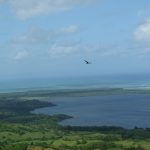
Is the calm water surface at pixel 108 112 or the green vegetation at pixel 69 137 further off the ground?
the calm water surface at pixel 108 112

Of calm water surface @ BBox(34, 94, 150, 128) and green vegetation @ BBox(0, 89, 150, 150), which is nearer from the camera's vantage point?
green vegetation @ BBox(0, 89, 150, 150)

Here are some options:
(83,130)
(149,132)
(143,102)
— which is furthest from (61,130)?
(143,102)

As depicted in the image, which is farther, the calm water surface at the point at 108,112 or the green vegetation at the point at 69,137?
the calm water surface at the point at 108,112

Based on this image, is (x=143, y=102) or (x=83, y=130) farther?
(x=143, y=102)

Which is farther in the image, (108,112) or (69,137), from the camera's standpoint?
(108,112)

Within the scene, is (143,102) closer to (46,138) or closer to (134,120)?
(134,120)

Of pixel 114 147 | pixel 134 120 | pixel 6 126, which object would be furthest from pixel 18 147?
pixel 134 120

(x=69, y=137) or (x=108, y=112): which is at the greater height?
(x=108, y=112)

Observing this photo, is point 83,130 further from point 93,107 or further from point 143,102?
point 143,102

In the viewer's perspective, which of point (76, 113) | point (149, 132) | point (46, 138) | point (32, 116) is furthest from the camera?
point (76, 113)

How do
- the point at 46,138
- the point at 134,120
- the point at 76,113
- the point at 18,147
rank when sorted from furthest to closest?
the point at 76,113 < the point at 134,120 < the point at 46,138 < the point at 18,147

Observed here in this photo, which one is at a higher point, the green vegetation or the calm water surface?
the calm water surface
